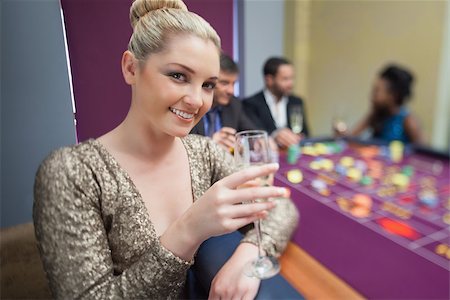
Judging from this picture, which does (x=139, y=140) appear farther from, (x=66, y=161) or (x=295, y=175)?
(x=295, y=175)

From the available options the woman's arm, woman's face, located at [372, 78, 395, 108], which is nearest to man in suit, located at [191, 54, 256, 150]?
the woman's arm

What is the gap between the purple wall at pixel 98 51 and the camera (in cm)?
47

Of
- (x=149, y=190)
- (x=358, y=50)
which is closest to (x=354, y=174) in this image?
(x=149, y=190)

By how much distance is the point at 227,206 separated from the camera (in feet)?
1.45

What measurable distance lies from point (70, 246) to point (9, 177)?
5.9 inches

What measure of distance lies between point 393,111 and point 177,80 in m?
3.16

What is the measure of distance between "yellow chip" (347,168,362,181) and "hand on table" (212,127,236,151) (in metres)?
1.22

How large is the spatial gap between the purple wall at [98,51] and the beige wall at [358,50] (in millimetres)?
2782

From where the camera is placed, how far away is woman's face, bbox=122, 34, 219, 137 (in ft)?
1.51

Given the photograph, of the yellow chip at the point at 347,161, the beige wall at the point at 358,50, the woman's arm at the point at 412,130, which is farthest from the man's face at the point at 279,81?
the woman's arm at the point at 412,130

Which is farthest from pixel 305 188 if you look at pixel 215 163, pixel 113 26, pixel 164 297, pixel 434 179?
pixel 113 26

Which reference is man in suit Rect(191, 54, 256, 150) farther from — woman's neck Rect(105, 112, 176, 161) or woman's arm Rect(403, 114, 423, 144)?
woman's arm Rect(403, 114, 423, 144)

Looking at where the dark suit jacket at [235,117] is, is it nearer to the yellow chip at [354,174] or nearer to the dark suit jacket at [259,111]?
the dark suit jacket at [259,111]

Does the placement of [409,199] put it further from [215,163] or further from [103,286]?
[103,286]
